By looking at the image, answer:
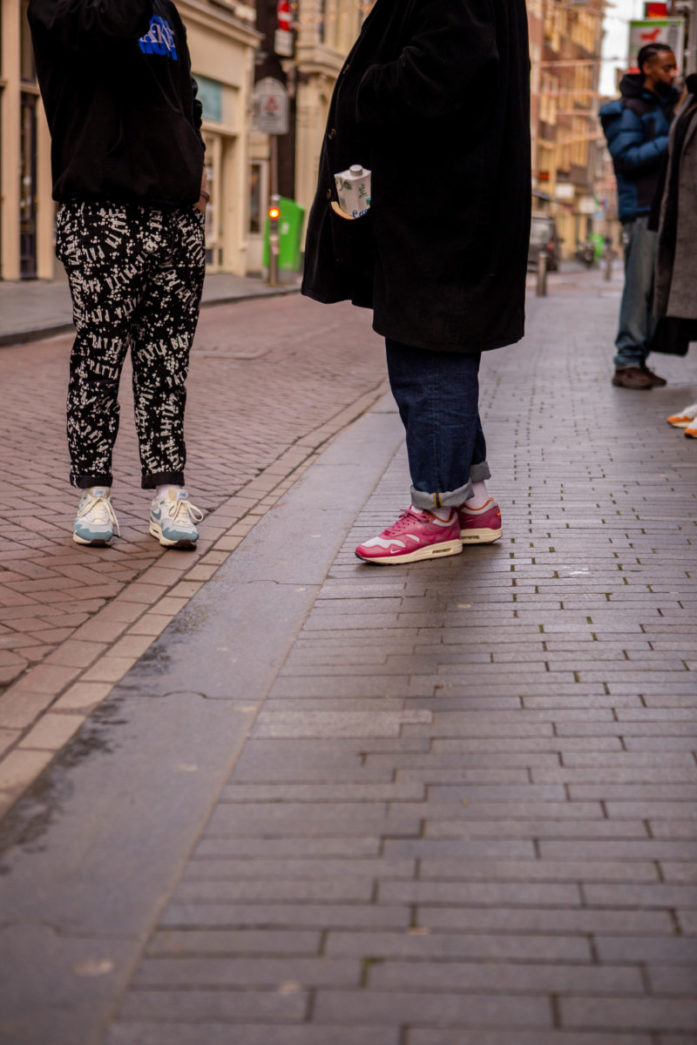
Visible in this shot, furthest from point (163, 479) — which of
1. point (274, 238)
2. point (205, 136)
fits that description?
point (205, 136)

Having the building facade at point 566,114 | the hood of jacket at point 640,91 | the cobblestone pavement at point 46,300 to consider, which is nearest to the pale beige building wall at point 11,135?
the cobblestone pavement at point 46,300

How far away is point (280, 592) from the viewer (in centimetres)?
407

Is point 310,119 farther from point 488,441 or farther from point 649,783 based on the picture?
point 649,783

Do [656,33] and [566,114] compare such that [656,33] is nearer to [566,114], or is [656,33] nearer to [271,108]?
[271,108]

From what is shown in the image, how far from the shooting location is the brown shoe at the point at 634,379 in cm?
909

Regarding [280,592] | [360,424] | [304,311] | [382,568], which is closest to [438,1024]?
[280,592]

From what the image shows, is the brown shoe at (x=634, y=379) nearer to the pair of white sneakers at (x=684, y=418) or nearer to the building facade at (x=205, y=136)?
the pair of white sneakers at (x=684, y=418)

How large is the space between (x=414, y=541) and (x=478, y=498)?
0.33 metres

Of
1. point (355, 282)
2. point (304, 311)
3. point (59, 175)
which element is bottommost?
point (304, 311)

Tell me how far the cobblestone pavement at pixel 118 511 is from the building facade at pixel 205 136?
9.94 metres

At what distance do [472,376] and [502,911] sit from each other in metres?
2.43

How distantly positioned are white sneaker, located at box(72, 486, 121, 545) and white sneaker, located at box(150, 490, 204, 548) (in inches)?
5.3

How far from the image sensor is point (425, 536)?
14.6 ft

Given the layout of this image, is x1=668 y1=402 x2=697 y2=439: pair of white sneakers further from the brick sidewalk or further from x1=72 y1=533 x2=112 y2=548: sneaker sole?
x1=72 y1=533 x2=112 y2=548: sneaker sole
